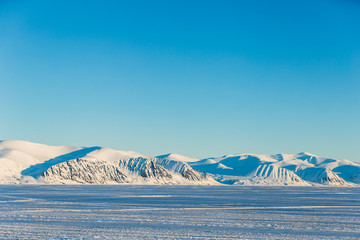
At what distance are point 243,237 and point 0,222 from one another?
20.0 m

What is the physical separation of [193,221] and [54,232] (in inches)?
495

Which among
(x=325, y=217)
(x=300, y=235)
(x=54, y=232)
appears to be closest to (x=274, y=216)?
(x=325, y=217)

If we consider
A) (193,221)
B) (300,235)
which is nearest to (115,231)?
(193,221)

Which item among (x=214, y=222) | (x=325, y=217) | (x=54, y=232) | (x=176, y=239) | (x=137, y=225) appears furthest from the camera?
(x=325, y=217)

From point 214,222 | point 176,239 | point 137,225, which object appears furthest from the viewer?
point 214,222

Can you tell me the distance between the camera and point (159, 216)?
143ft

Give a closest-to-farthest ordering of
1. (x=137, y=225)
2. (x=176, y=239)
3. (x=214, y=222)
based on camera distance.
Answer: (x=176, y=239), (x=137, y=225), (x=214, y=222)

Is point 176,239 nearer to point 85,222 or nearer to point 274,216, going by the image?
point 85,222

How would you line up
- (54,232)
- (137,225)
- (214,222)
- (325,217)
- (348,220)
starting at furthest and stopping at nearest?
(325,217) → (348,220) → (214,222) → (137,225) → (54,232)

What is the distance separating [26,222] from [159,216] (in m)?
12.4

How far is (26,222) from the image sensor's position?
122 ft

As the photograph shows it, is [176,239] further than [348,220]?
No

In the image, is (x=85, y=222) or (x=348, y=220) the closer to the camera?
(x=85, y=222)

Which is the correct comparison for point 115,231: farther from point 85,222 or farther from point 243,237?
point 243,237
